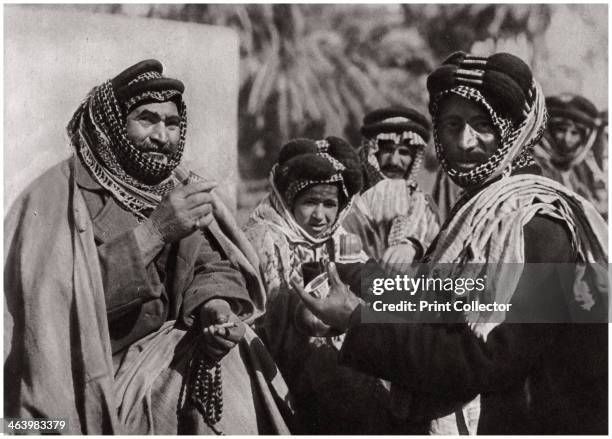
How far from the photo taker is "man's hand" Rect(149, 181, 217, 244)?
6.63 meters

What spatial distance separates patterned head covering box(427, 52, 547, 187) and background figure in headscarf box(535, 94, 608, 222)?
0.64 ft

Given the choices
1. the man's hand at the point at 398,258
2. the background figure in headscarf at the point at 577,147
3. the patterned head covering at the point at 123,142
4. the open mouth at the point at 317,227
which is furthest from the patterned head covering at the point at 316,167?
the background figure in headscarf at the point at 577,147

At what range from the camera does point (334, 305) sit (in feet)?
22.3

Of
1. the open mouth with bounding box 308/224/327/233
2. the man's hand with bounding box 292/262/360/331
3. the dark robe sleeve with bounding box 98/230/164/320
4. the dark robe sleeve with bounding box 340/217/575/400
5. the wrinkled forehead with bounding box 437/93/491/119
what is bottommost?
the dark robe sleeve with bounding box 340/217/575/400

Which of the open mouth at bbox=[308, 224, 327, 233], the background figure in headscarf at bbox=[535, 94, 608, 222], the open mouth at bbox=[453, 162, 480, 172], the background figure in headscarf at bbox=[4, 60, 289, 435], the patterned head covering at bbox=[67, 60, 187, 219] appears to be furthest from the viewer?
the background figure in headscarf at bbox=[535, 94, 608, 222]

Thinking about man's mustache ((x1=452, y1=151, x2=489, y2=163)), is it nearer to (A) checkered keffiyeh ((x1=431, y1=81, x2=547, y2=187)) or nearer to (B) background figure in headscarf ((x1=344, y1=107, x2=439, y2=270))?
(A) checkered keffiyeh ((x1=431, y1=81, x2=547, y2=187))

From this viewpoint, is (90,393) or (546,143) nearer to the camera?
(90,393)

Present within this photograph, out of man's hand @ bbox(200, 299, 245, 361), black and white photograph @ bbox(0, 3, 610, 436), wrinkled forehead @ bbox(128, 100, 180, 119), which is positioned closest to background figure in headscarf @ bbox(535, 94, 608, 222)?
black and white photograph @ bbox(0, 3, 610, 436)

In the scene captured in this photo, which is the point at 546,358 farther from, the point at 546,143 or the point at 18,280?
the point at 18,280

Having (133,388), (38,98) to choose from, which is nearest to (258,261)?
(133,388)

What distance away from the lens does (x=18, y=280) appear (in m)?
6.66

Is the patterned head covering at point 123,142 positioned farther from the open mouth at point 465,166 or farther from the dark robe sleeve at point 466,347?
the open mouth at point 465,166

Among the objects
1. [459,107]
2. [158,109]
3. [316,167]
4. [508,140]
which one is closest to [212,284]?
[316,167]

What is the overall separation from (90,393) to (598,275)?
2.75 m
